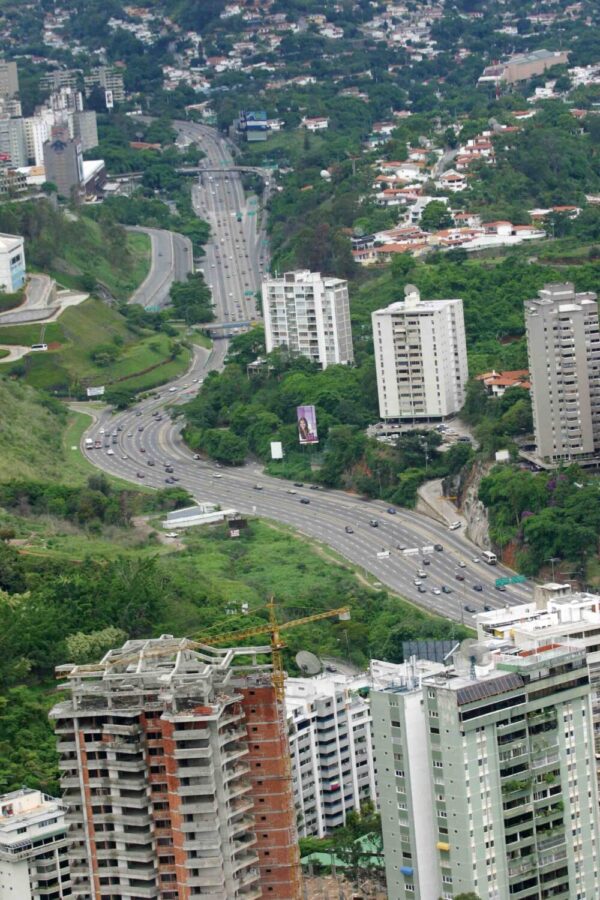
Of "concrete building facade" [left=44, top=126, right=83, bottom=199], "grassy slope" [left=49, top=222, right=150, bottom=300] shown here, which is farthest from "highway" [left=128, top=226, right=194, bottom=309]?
"concrete building facade" [left=44, top=126, right=83, bottom=199]

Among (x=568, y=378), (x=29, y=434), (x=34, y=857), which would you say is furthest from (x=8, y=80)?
(x=34, y=857)

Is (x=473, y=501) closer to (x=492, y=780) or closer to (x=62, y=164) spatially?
(x=492, y=780)

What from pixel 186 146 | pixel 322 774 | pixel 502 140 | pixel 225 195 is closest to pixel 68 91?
pixel 186 146

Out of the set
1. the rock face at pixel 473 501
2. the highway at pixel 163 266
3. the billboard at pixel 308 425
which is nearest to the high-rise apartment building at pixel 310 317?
the billboard at pixel 308 425

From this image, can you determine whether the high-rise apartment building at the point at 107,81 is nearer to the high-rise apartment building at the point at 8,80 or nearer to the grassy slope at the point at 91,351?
the high-rise apartment building at the point at 8,80

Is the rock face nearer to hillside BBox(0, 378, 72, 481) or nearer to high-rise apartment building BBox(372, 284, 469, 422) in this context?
high-rise apartment building BBox(372, 284, 469, 422)
